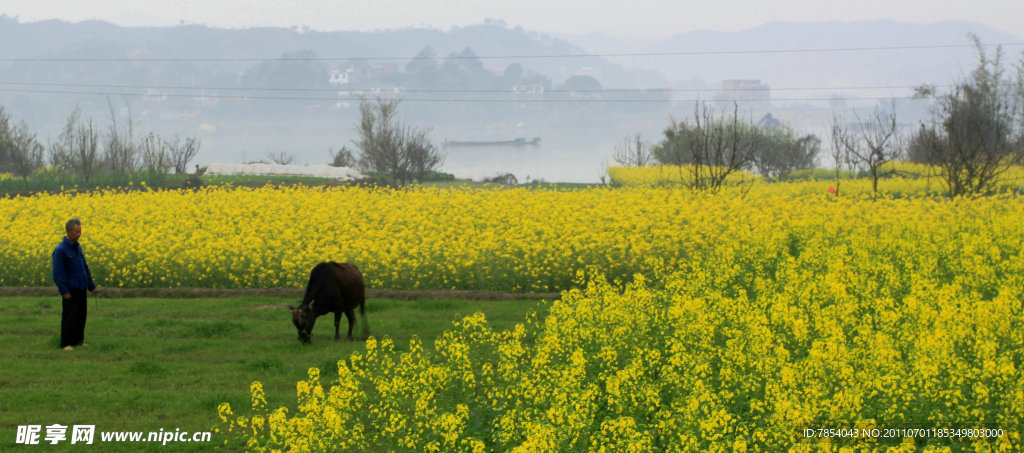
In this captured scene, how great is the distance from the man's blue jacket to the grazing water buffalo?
345 cm

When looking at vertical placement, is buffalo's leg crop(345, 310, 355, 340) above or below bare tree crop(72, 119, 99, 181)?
below

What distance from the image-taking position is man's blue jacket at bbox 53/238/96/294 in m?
14.9

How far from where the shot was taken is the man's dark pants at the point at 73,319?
15.2m

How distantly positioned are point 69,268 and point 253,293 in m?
5.82

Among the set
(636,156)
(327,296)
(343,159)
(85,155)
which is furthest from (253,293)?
(636,156)

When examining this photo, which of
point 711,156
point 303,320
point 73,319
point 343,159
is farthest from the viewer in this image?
point 343,159

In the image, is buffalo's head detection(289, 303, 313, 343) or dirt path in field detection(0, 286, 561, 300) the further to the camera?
dirt path in field detection(0, 286, 561, 300)

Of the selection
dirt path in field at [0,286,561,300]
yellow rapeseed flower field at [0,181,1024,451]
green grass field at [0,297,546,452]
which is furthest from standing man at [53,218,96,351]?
dirt path in field at [0,286,561,300]

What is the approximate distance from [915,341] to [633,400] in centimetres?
337

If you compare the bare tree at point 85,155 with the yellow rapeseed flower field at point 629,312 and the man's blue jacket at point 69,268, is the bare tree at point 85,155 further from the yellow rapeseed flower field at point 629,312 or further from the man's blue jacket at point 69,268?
the man's blue jacket at point 69,268

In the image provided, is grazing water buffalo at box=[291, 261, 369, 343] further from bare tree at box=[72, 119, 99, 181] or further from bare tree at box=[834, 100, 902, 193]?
bare tree at box=[72, 119, 99, 181]

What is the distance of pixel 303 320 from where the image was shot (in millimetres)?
15508

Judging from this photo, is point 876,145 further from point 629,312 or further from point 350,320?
point 629,312

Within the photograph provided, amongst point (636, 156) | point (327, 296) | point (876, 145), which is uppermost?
point (636, 156)
